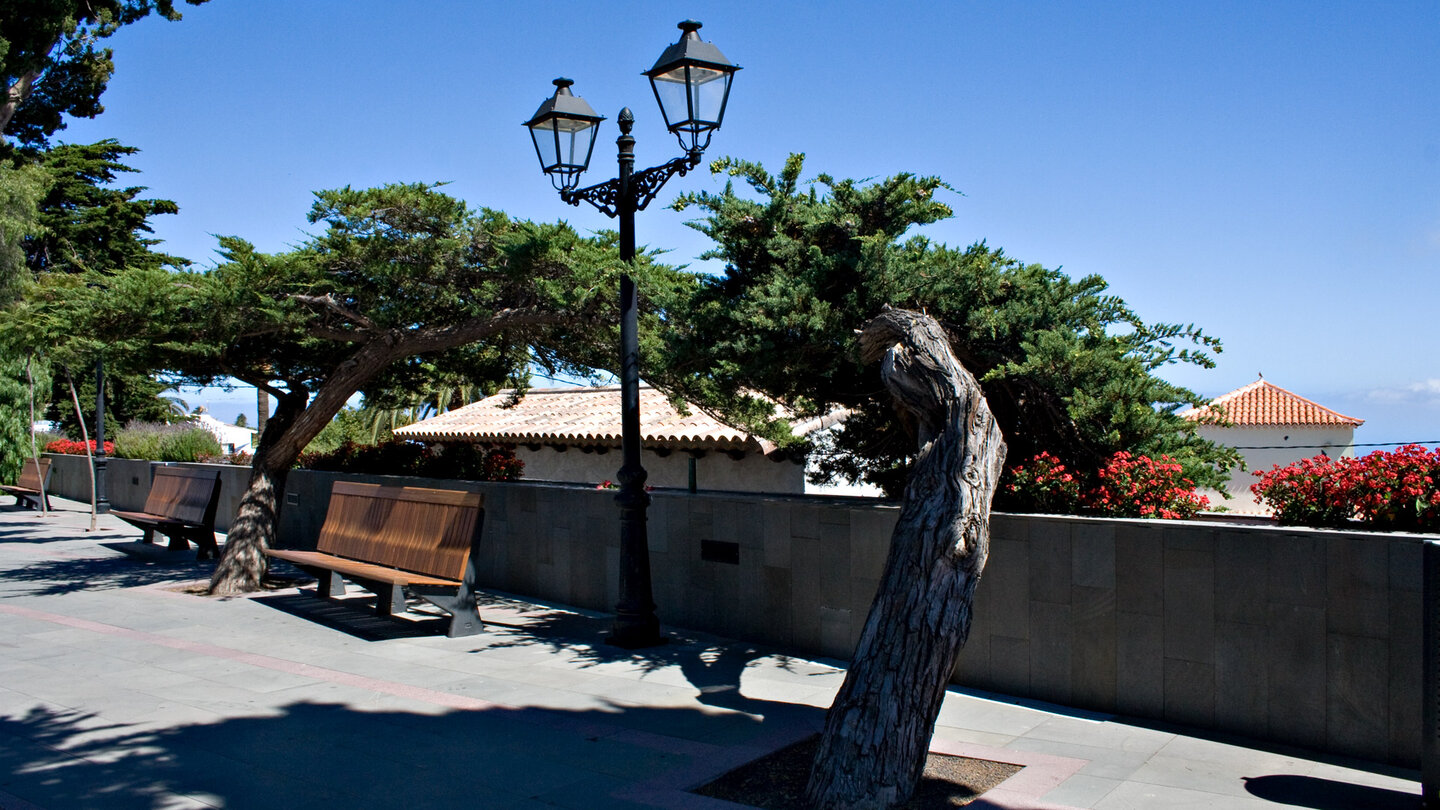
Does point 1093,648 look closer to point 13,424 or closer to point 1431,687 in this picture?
point 1431,687

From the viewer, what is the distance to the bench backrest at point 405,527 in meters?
8.96

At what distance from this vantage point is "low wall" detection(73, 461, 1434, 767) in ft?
17.3

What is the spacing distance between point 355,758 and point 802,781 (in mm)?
2433

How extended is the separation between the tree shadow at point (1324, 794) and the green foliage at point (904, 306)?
90.7 inches

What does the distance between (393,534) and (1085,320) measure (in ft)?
22.2

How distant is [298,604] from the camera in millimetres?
10477

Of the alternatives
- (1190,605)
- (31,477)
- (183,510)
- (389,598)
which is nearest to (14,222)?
(31,477)

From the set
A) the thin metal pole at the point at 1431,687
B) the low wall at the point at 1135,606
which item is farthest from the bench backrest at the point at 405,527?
the thin metal pole at the point at 1431,687

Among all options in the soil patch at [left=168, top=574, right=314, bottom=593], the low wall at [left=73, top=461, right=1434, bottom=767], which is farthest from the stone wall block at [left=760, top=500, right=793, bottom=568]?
the soil patch at [left=168, top=574, right=314, bottom=593]

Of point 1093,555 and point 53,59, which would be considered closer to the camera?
point 1093,555

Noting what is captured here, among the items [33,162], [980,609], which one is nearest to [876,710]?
[980,609]

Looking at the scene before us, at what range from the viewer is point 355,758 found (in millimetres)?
5527

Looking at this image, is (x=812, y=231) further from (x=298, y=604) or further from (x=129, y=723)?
(x=298, y=604)

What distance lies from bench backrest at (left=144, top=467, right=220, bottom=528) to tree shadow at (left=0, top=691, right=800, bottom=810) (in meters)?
7.41
